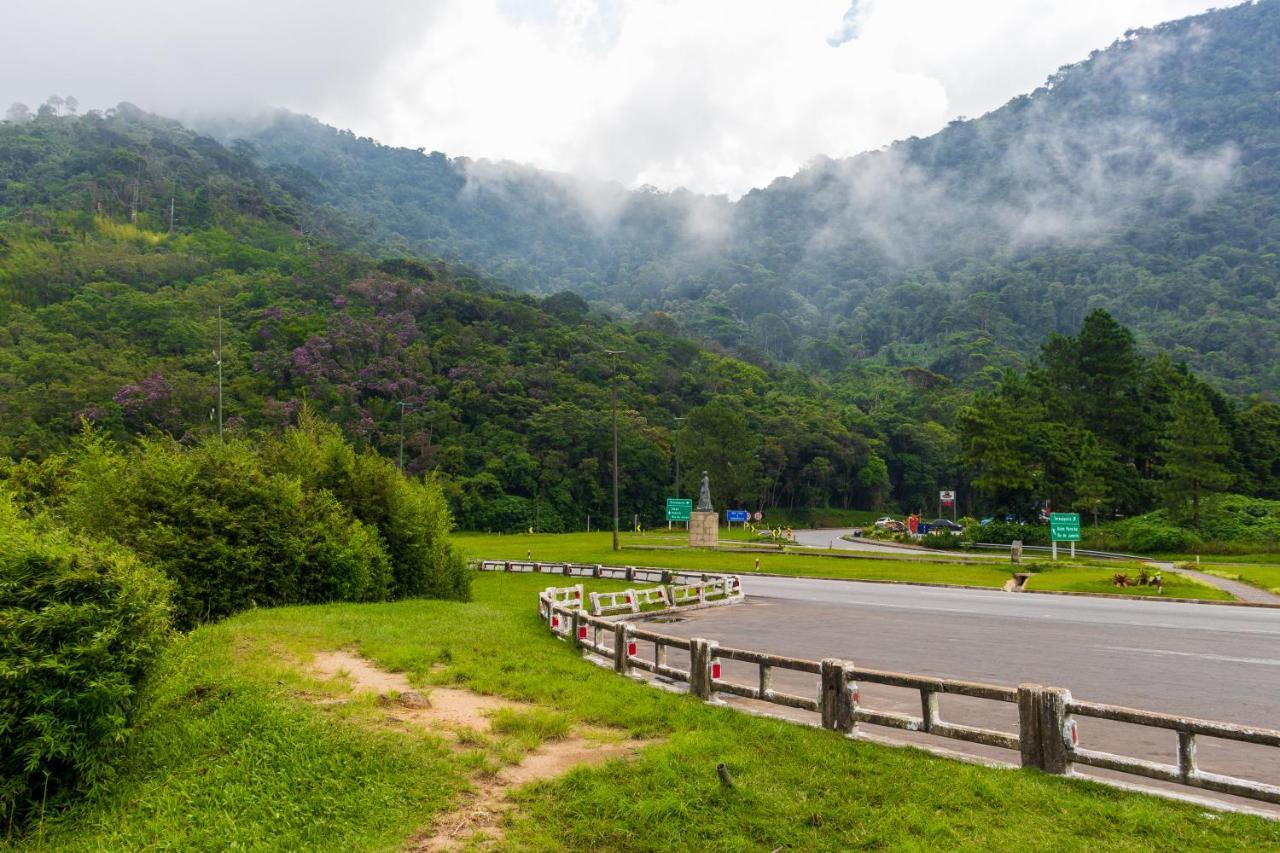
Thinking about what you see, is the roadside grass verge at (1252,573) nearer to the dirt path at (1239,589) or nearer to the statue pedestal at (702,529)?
the dirt path at (1239,589)

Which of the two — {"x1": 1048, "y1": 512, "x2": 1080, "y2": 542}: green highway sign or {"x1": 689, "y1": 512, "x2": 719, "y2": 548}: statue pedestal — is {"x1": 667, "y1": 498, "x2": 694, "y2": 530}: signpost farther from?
{"x1": 1048, "y1": 512, "x2": 1080, "y2": 542}: green highway sign

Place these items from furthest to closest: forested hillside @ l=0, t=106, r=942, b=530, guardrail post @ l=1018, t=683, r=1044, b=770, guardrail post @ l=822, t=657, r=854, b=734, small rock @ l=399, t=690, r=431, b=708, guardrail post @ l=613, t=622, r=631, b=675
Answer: forested hillside @ l=0, t=106, r=942, b=530 < guardrail post @ l=613, t=622, r=631, b=675 < small rock @ l=399, t=690, r=431, b=708 < guardrail post @ l=822, t=657, r=854, b=734 < guardrail post @ l=1018, t=683, r=1044, b=770

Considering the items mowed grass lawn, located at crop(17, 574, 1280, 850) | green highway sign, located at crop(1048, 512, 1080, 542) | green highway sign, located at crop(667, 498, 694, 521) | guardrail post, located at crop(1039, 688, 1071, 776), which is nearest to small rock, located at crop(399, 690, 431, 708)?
mowed grass lawn, located at crop(17, 574, 1280, 850)

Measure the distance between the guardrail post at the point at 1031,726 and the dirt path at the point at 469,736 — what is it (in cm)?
379

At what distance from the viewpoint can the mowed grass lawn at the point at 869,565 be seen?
2867 cm

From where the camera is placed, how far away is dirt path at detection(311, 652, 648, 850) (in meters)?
6.25

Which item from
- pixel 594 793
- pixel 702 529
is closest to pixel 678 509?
pixel 702 529

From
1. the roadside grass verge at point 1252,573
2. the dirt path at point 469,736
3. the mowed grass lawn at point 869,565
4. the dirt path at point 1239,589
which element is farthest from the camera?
the roadside grass verge at point 1252,573

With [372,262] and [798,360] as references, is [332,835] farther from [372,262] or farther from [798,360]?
[798,360]

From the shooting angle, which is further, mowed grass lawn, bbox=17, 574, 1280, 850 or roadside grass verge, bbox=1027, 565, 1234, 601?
roadside grass verge, bbox=1027, 565, 1234, 601

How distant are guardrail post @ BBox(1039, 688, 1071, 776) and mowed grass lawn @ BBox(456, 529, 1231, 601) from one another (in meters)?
22.2

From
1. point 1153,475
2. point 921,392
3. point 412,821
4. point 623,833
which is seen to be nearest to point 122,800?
point 412,821

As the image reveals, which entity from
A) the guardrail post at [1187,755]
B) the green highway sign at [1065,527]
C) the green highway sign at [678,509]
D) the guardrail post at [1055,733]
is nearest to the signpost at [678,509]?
the green highway sign at [678,509]

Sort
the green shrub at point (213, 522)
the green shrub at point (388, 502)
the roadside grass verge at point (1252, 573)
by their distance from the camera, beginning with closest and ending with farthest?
the green shrub at point (213, 522) < the green shrub at point (388, 502) < the roadside grass verge at point (1252, 573)
